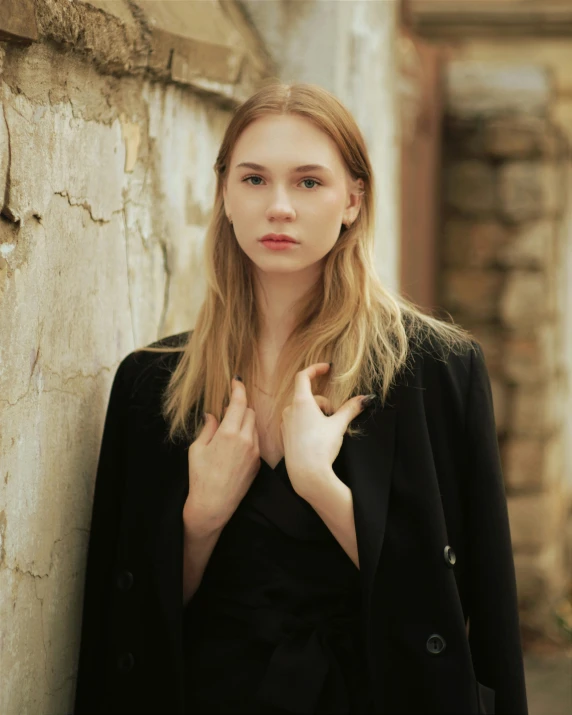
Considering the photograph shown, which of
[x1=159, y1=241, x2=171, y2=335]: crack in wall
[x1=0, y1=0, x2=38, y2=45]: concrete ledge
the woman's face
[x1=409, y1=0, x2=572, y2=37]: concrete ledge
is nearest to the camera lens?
[x1=0, y1=0, x2=38, y2=45]: concrete ledge

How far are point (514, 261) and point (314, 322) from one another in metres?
3.74

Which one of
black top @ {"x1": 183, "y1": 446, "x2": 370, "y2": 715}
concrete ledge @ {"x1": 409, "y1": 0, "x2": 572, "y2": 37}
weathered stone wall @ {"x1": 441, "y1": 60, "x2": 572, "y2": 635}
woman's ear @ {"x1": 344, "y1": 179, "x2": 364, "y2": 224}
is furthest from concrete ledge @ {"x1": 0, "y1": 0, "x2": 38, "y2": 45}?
concrete ledge @ {"x1": 409, "y1": 0, "x2": 572, "y2": 37}

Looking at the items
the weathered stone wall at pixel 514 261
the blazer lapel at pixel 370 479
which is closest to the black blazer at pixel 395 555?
the blazer lapel at pixel 370 479

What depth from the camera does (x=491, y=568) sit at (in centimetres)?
203

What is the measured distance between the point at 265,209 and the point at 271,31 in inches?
71.4

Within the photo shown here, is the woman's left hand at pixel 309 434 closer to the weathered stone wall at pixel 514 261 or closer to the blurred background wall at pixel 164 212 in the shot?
the blurred background wall at pixel 164 212

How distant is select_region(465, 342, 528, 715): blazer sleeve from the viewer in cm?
203

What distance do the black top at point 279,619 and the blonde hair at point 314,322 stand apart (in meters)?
0.20

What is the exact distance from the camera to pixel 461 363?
208cm

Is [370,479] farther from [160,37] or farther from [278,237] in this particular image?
[160,37]

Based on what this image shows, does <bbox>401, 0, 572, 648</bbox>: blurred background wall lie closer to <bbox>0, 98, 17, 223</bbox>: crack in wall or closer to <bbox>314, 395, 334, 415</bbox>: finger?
<bbox>314, 395, 334, 415</bbox>: finger

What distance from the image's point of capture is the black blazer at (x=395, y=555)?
6.41 feet

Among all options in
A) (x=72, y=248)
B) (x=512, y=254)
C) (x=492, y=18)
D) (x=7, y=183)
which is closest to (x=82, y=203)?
(x=72, y=248)

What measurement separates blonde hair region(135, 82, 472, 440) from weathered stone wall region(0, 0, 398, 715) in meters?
0.24
